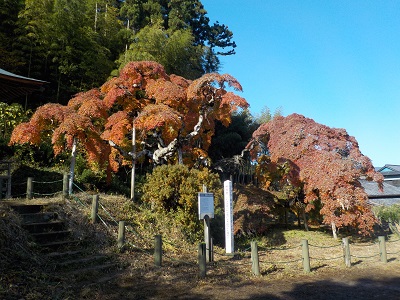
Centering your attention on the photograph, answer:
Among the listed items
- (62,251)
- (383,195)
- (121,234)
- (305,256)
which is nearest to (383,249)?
(305,256)

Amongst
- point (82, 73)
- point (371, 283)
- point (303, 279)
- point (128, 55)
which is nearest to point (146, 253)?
point (303, 279)

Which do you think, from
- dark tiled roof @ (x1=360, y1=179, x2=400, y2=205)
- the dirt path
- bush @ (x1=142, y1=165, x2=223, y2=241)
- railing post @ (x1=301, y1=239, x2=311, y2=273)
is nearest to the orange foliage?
bush @ (x1=142, y1=165, x2=223, y2=241)

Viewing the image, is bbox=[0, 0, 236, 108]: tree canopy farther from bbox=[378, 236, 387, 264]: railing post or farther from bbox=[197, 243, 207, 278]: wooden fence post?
bbox=[378, 236, 387, 264]: railing post

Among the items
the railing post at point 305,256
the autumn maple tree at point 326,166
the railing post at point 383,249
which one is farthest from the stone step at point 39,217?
the railing post at point 383,249

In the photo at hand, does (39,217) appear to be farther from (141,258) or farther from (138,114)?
(138,114)

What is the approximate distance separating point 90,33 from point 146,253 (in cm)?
1233

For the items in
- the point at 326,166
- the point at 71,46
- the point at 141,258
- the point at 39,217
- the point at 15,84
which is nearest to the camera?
the point at 141,258

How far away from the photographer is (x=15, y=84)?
7.86 metres

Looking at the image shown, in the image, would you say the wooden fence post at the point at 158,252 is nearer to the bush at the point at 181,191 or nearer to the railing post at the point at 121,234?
the railing post at the point at 121,234

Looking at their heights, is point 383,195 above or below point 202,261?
above

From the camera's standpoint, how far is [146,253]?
7.03 m

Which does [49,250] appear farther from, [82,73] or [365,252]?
[82,73]

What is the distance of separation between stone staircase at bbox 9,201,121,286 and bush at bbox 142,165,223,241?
95.9 inches

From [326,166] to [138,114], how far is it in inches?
230
